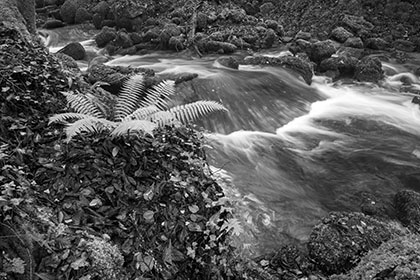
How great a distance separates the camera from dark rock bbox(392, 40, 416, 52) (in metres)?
16.7

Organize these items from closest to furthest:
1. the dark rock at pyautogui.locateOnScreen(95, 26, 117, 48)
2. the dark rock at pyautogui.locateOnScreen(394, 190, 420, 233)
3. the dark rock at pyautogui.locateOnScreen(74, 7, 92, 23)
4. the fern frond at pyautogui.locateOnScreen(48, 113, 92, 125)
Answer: the fern frond at pyautogui.locateOnScreen(48, 113, 92, 125) → the dark rock at pyautogui.locateOnScreen(394, 190, 420, 233) → the dark rock at pyautogui.locateOnScreen(95, 26, 117, 48) → the dark rock at pyautogui.locateOnScreen(74, 7, 92, 23)

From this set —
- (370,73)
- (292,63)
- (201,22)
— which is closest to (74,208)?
(292,63)

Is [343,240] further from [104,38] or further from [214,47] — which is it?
[104,38]

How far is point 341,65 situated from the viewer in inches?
531

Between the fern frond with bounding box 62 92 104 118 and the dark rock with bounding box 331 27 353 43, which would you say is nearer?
the fern frond with bounding box 62 92 104 118

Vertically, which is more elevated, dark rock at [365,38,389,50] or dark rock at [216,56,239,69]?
dark rock at [365,38,389,50]

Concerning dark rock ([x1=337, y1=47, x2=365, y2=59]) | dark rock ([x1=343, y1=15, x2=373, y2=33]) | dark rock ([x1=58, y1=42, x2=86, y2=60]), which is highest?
dark rock ([x1=343, y1=15, x2=373, y2=33])

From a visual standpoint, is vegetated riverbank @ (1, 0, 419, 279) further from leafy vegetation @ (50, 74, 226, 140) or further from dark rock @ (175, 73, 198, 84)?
dark rock @ (175, 73, 198, 84)

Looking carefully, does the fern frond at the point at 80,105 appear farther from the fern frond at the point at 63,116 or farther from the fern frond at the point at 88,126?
the fern frond at the point at 88,126

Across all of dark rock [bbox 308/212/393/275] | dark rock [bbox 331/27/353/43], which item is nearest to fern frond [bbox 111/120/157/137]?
dark rock [bbox 308/212/393/275]

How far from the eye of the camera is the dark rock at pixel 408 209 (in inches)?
220

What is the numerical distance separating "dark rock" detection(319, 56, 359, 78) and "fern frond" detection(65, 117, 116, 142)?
12.2 meters

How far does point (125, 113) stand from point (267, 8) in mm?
20592

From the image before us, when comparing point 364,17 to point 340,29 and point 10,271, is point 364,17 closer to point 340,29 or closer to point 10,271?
point 340,29
